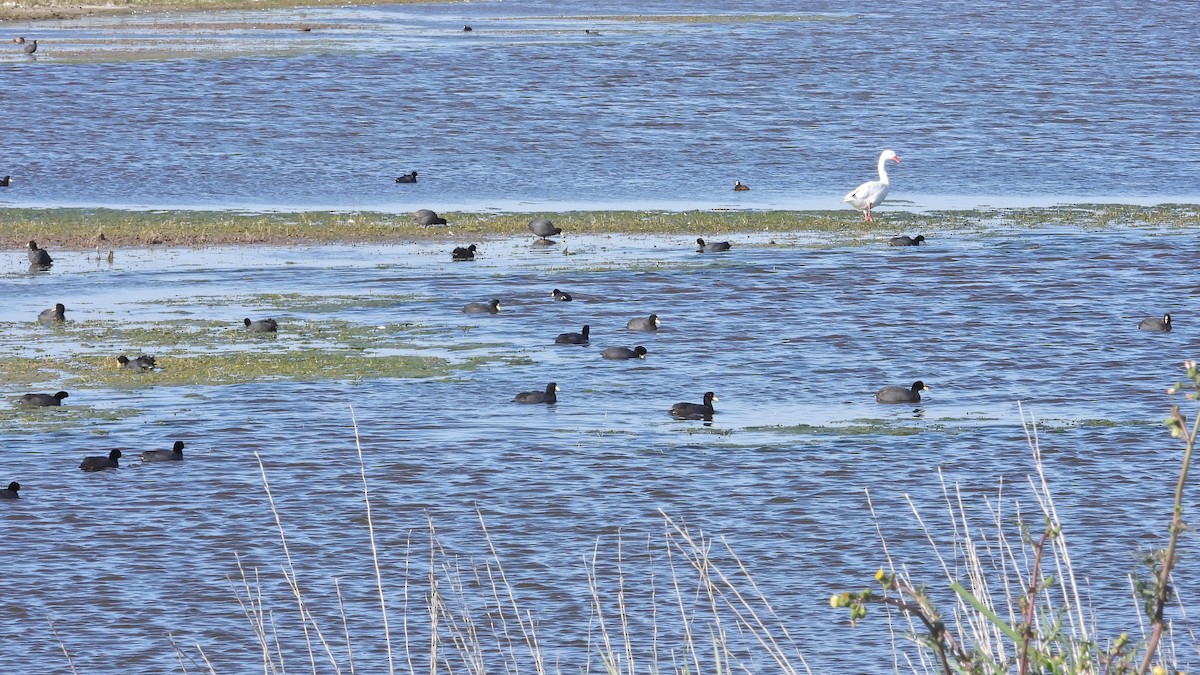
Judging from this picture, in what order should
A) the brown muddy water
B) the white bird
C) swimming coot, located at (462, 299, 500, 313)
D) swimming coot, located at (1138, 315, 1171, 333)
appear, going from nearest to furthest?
the brown muddy water → swimming coot, located at (1138, 315, 1171, 333) → swimming coot, located at (462, 299, 500, 313) → the white bird

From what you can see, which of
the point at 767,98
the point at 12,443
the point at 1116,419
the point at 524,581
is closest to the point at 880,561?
the point at 524,581

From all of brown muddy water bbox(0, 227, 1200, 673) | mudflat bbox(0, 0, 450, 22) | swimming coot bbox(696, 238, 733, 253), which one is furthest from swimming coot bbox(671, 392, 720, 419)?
mudflat bbox(0, 0, 450, 22)

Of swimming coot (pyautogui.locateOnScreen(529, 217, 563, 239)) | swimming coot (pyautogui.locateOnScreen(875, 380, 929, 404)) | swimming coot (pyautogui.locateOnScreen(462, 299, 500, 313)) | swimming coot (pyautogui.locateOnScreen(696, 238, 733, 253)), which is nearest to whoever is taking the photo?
swimming coot (pyautogui.locateOnScreen(875, 380, 929, 404))

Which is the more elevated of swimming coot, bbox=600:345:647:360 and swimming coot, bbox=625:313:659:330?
swimming coot, bbox=625:313:659:330

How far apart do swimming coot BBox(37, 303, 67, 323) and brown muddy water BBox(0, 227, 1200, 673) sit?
356mm

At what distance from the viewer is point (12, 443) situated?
1573cm

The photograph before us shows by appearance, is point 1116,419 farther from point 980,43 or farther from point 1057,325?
point 980,43

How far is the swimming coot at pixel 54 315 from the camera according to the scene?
65.6 feet

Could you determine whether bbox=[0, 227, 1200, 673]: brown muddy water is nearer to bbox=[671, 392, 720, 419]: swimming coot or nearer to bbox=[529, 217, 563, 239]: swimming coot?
bbox=[671, 392, 720, 419]: swimming coot

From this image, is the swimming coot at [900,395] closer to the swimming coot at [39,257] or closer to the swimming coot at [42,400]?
the swimming coot at [42,400]

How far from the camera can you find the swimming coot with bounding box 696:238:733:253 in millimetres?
24906

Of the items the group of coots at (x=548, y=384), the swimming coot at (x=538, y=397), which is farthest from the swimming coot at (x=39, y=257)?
the swimming coot at (x=538, y=397)

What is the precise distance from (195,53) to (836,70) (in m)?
18.1

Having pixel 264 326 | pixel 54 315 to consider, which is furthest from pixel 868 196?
pixel 54 315
